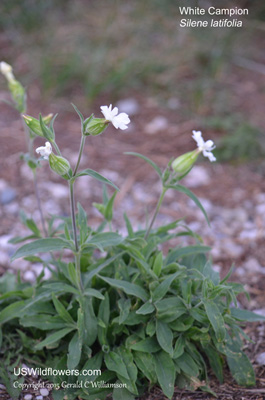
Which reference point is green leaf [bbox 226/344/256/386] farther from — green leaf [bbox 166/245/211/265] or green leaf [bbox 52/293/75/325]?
green leaf [bbox 52/293/75/325]

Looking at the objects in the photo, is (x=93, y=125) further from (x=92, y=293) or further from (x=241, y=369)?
(x=241, y=369)

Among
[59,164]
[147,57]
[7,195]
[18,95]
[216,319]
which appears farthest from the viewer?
[147,57]

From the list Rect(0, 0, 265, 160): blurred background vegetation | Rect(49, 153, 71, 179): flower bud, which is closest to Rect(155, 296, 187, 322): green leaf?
Rect(49, 153, 71, 179): flower bud

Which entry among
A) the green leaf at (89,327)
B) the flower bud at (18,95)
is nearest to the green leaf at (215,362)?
the green leaf at (89,327)

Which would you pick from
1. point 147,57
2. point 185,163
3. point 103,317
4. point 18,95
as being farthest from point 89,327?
point 147,57

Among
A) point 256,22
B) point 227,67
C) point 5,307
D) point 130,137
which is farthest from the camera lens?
point 256,22

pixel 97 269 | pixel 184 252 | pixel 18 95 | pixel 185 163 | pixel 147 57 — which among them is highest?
pixel 147 57

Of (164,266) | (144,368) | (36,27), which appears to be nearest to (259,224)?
(164,266)

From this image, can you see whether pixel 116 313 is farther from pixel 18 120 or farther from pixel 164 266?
pixel 18 120

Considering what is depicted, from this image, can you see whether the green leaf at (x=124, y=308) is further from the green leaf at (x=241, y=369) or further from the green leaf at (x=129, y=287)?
the green leaf at (x=241, y=369)
